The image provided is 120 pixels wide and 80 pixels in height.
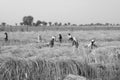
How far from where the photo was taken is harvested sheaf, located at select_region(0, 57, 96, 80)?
9.77 ft

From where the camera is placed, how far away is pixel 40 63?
3293 millimetres

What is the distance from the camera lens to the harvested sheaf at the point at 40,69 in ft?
9.77

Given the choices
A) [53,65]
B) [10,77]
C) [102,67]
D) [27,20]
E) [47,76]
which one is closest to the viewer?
[10,77]

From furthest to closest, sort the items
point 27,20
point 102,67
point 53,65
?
point 27,20
point 102,67
point 53,65

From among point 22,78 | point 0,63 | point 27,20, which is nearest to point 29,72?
point 22,78

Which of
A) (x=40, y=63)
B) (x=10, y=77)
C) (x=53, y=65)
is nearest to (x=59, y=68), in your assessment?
(x=53, y=65)

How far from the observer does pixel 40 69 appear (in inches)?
126

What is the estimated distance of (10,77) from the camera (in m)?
2.91

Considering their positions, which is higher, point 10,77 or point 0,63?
point 0,63

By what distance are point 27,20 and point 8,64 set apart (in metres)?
56.1

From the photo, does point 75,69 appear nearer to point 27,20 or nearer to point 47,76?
point 47,76

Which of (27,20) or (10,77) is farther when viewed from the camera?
(27,20)

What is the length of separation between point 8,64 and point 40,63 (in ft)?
2.01

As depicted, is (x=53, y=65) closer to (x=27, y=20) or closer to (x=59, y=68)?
(x=59, y=68)
